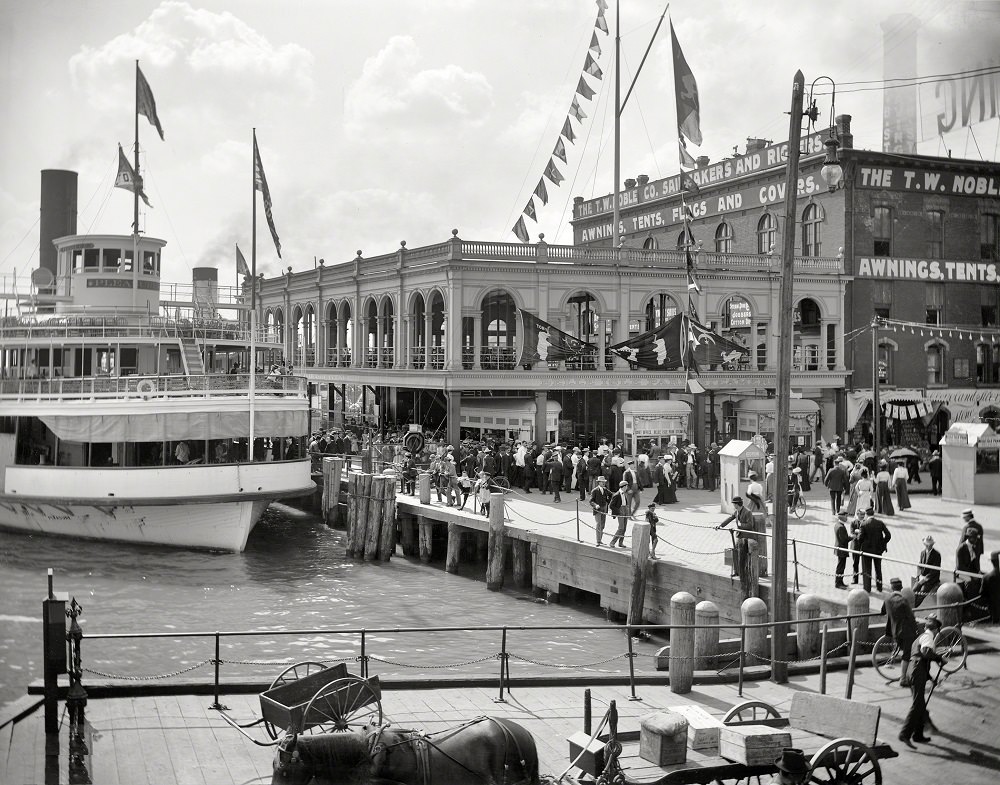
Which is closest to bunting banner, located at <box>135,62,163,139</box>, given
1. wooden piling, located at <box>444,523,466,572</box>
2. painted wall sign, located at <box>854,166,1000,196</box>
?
wooden piling, located at <box>444,523,466,572</box>

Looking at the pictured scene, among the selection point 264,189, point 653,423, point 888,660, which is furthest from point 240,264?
point 888,660

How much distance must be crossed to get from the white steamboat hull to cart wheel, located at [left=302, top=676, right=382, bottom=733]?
1872 cm

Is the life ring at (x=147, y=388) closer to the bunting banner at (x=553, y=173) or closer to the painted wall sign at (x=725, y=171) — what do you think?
the bunting banner at (x=553, y=173)

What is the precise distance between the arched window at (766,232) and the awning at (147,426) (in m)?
27.2

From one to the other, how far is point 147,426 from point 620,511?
525 inches

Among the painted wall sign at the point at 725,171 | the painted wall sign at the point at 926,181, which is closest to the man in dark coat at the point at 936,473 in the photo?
the painted wall sign at the point at 926,181

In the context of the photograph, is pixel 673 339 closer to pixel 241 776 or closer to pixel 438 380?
pixel 438 380

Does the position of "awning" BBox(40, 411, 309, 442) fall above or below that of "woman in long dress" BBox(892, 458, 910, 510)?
above

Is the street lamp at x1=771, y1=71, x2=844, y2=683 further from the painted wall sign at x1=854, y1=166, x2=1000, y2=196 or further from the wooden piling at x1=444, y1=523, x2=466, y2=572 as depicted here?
the wooden piling at x1=444, y1=523, x2=466, y2=572

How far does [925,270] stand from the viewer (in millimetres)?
32438

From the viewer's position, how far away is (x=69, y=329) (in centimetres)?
2994

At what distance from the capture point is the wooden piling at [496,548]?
24781 mm

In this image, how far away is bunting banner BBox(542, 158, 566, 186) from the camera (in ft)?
122

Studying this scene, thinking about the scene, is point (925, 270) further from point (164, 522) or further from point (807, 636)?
point (164, 522)
